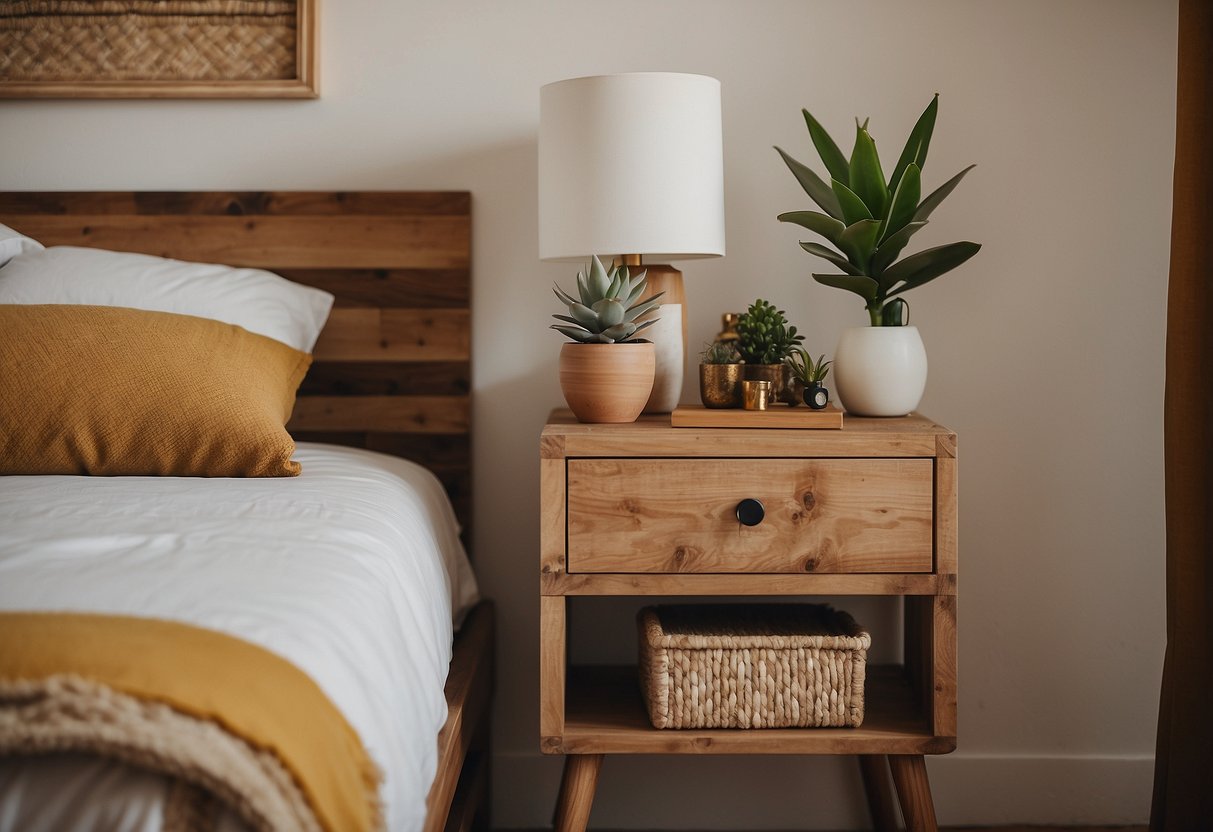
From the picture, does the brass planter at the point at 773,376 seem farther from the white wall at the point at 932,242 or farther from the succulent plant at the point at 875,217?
the white wall at the point at 932,242

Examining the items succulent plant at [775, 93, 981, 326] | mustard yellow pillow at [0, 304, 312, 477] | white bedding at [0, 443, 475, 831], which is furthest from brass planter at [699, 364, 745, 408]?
mustard yellow pillow at [0, 304, 312, 477]

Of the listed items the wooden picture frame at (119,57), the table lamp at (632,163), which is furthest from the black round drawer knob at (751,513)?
the wooden picture frame at (119,57)

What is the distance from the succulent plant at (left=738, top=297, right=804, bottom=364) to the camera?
1.41 metres

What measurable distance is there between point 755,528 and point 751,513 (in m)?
0.04

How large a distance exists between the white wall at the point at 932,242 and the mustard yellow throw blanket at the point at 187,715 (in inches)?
42.4

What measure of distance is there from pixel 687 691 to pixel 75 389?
3.01 ft

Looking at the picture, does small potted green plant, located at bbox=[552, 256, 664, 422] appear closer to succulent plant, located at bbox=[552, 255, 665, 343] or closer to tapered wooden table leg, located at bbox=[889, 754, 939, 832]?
succulent plant, located at bbox=[552, 255, 665, 343]

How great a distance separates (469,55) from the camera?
5.57 feet

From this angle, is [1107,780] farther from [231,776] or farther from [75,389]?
[75,389]

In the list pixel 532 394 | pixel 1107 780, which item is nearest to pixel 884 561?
pixel 532 394

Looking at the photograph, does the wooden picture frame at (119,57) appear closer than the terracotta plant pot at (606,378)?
No

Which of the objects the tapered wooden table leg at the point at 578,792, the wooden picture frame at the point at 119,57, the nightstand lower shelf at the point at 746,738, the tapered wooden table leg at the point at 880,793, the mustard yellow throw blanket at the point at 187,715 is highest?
the wooden picture frame at the point at 119,57

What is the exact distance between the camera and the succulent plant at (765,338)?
1414 mm

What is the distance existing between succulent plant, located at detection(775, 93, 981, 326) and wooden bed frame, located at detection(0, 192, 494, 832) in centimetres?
64
